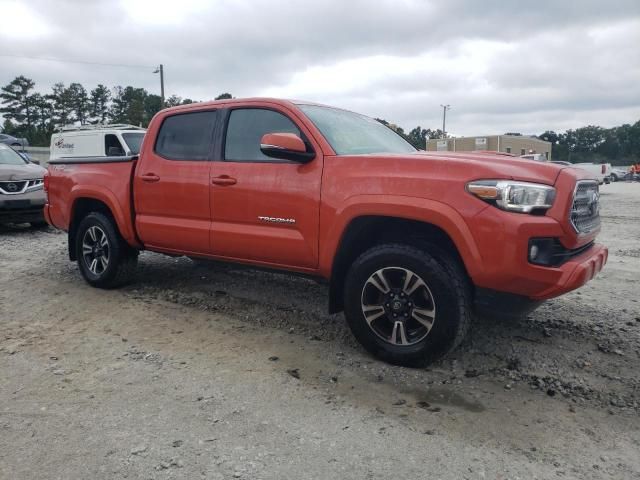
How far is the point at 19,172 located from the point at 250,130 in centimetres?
699

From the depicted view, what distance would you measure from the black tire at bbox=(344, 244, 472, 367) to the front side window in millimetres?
1250

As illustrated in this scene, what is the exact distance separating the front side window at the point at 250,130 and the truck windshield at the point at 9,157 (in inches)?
301

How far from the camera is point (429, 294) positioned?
132 inches

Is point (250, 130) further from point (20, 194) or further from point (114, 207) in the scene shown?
point (20, 194)

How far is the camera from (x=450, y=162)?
10.8 feet

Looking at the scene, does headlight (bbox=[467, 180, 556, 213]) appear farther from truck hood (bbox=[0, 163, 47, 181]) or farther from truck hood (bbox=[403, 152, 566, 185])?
truck hood (bbox=[0, 163, 47, 181])

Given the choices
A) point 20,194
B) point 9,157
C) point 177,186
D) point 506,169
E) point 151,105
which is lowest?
point 20,194

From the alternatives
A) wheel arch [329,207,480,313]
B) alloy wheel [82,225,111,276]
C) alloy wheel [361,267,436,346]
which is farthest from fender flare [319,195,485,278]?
alloy wheel [82,225,111,276]

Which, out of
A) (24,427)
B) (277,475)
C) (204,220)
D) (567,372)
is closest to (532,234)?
(567,372)

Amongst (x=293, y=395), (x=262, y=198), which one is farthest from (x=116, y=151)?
(x=293, y=395)

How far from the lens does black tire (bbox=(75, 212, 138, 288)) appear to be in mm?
5344

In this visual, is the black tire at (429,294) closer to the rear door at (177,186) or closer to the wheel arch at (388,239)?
the wheel arch at (388,239)

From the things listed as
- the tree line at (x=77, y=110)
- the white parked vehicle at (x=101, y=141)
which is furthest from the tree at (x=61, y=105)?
the white parked vehicle at (x=101, y=141)

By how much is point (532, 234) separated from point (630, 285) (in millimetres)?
3343
